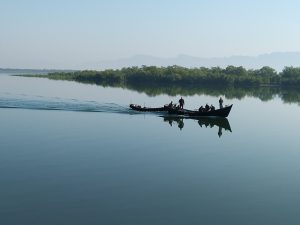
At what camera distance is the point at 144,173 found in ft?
73.8

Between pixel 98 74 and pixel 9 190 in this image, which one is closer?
pixel 9 190

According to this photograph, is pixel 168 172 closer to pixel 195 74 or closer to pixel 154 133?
pixel 154 133

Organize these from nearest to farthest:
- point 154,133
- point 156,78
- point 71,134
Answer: point 71,134, point 154,133, point 156,78

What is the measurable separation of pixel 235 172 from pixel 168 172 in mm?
3490

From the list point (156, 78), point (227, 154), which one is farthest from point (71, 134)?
point (156, 78)

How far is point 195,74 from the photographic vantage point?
141 m

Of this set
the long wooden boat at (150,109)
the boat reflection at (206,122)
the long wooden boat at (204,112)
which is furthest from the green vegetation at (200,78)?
the boat reflection at (206,122)

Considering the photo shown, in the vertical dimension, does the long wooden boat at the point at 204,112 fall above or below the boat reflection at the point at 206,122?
above

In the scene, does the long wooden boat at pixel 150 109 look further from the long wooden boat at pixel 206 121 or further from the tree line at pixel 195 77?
the tree line at pixel 195 77

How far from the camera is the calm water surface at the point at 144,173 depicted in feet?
55.0

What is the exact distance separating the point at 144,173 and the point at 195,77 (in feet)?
386

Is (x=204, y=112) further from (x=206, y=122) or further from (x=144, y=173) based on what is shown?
(x=144, y=173)

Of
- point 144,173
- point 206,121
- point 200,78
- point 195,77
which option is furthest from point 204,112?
point 195,77

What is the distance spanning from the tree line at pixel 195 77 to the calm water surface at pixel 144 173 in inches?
3702
